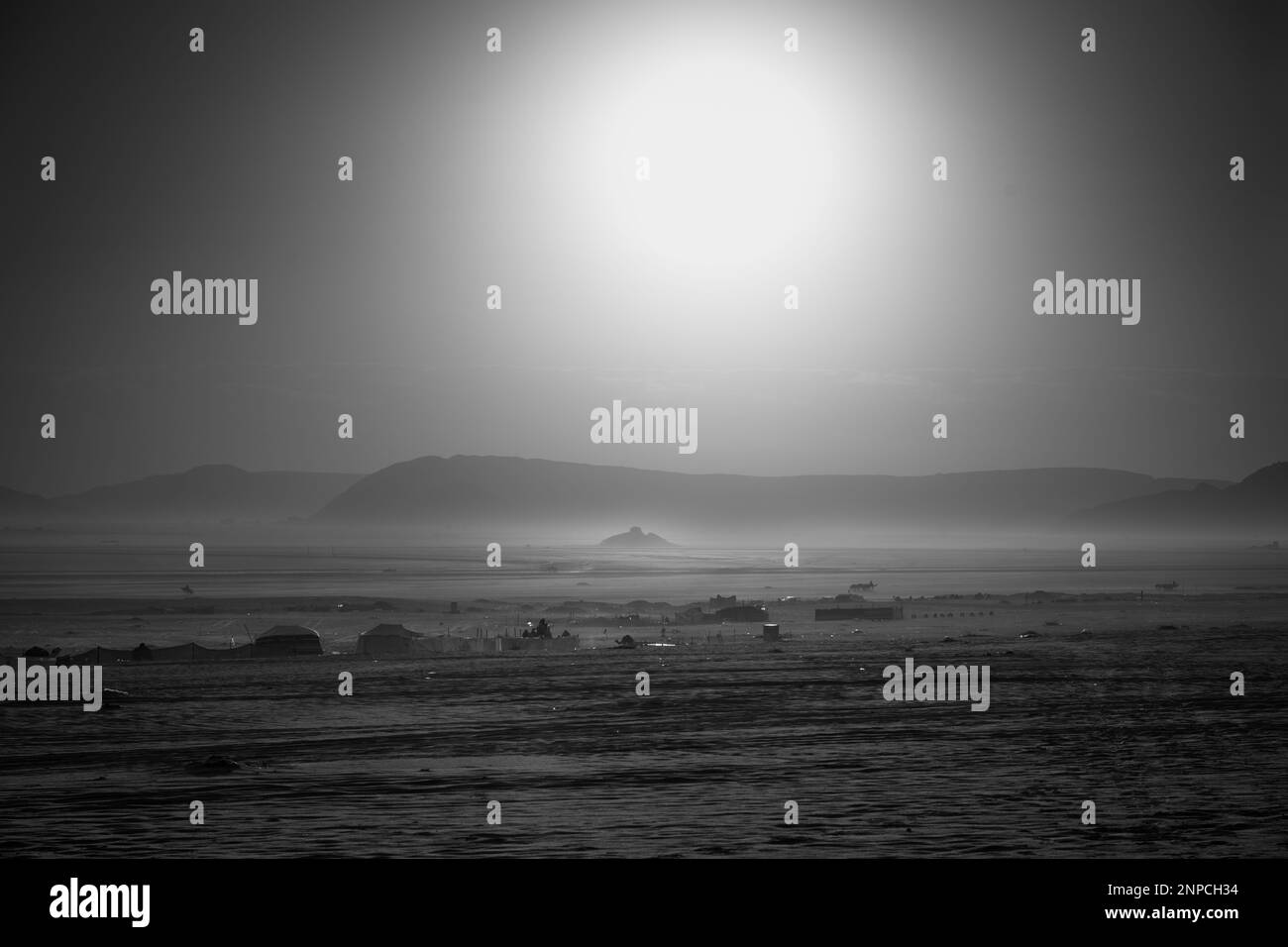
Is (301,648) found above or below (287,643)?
below

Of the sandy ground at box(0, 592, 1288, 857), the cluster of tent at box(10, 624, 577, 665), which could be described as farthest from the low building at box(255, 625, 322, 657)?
the sandy ground at box(0, 592, 1288, 857)

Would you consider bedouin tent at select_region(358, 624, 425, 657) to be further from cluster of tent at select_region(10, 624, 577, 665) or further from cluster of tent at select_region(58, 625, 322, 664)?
cluster of tent at select_region(58, 625, 322, 664)

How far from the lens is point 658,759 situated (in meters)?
56.9

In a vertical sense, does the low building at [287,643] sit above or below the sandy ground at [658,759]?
above

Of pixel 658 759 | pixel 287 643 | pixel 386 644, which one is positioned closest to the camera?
pixel 658 759

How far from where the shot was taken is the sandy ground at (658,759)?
4022 cm

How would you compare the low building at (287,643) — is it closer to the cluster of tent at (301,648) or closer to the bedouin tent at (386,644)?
the cluster of tent at (301,648)

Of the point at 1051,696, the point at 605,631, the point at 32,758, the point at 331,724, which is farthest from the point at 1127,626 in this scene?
the point at 32,758

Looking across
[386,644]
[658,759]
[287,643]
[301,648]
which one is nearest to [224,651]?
[287,643]

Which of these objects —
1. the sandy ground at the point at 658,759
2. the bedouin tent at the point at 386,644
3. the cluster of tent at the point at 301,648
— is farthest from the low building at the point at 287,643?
the sandy ground at the point at 658,759

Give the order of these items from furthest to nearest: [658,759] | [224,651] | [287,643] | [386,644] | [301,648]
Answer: [386,644], [224,651], [301,648], [287,643], [658,759]

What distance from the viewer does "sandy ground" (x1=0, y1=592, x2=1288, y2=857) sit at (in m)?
40.2

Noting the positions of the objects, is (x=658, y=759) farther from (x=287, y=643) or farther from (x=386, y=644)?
(x=386, y=644)
